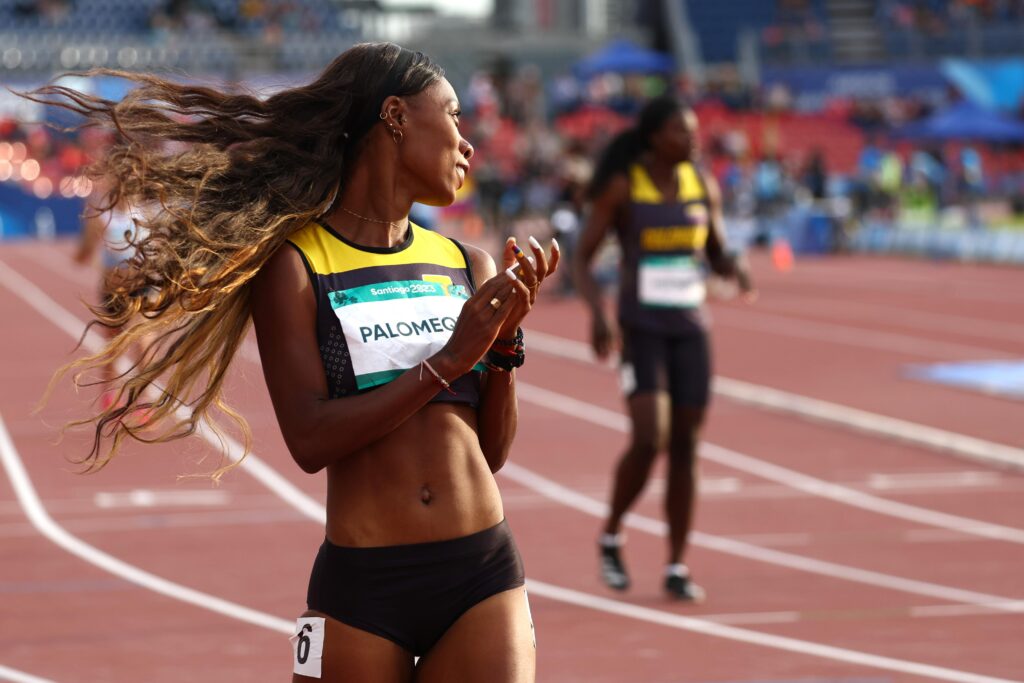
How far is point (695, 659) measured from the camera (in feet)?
21.8

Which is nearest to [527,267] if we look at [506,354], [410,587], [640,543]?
[506,354]

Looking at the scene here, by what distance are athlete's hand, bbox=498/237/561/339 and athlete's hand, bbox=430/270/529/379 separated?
1cm

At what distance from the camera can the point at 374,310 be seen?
3.53m

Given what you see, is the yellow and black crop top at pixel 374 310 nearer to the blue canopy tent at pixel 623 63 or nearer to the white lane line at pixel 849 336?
the white lane line at pixel 849 336

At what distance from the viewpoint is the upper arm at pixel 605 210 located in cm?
775

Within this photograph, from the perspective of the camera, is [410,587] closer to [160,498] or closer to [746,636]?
[746,636]

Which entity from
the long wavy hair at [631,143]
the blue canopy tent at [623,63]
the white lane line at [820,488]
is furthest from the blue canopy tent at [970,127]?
the long wavy hair at [631,143]

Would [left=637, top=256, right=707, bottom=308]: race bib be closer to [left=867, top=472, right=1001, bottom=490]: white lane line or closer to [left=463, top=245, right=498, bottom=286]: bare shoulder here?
[left=867, top=472, right=1001, bottom=490]: white lane line

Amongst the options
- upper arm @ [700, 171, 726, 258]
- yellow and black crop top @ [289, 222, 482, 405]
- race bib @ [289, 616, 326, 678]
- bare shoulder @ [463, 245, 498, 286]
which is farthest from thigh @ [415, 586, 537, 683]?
upper arm @ [700, 171, 726, 258]

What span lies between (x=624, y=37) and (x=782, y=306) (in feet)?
105

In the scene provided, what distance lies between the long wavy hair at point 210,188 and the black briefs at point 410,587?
1.39 feet

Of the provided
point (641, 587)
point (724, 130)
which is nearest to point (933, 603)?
point (641, 587)

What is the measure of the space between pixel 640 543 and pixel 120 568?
2.56 metres

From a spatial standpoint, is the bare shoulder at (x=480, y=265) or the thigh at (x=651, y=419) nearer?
the bare shoulder at (x=480, y=265)
